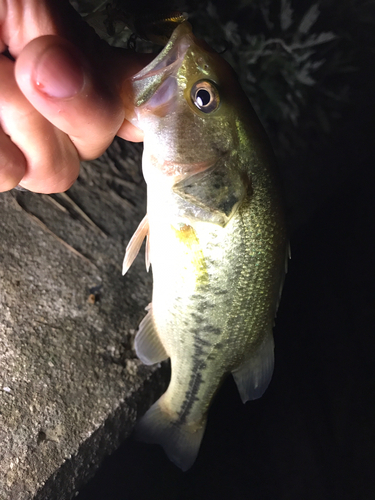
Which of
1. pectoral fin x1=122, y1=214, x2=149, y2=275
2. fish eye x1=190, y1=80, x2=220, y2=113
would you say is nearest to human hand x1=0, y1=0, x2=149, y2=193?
fish eye x1=190, y1=80, x2=220, y2=113

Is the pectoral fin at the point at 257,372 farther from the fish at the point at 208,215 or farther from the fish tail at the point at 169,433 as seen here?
the fish tail at the point at 169,433

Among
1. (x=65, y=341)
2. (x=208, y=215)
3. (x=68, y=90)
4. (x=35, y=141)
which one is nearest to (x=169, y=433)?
(x=65, y=341)

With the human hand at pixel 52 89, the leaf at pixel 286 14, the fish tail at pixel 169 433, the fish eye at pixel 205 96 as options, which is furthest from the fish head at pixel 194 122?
the leaf at pixel 286 14

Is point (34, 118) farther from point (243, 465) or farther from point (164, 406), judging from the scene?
point (243, 465)

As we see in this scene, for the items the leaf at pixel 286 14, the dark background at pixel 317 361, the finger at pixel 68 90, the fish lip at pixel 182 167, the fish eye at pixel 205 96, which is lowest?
the dark background at pixel 317 361

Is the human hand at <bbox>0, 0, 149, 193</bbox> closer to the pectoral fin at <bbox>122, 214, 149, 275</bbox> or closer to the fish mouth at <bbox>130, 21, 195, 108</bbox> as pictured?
the fish mouth at <bbox>130, 21, 195, 108</bbox>

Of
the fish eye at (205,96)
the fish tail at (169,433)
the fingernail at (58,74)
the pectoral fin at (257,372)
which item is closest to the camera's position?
the fingernail at (58,74)

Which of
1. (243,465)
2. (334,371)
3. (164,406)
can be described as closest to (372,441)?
(334,371)
